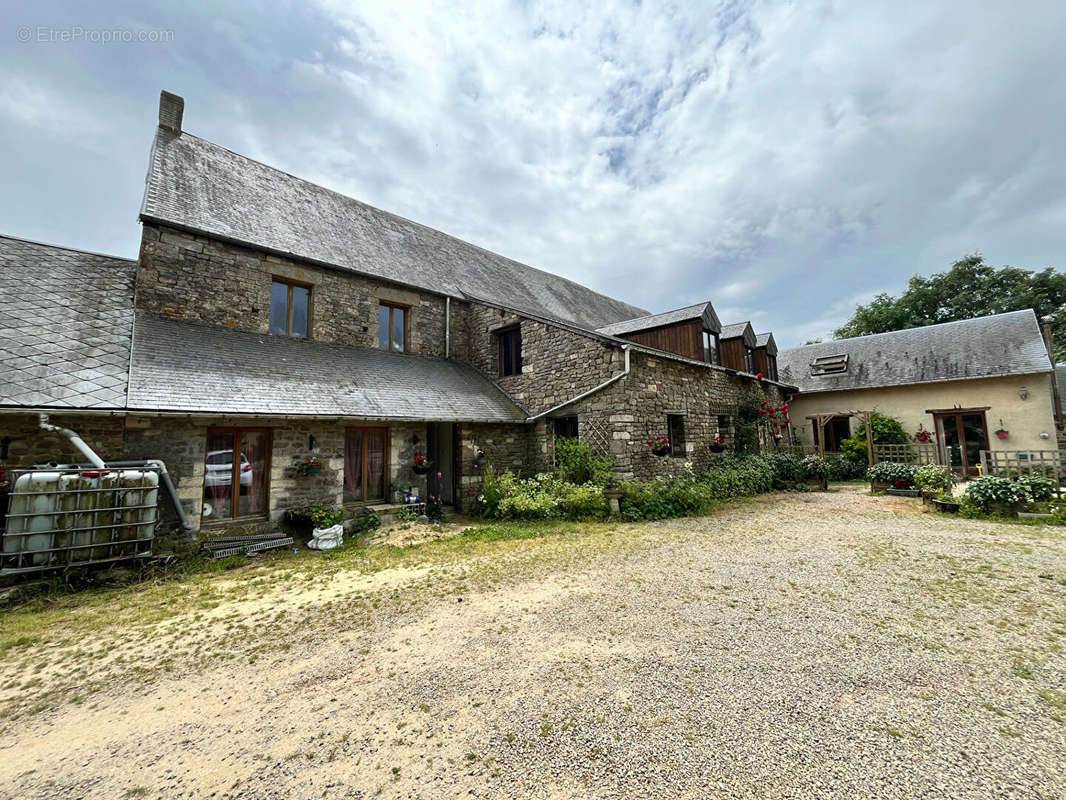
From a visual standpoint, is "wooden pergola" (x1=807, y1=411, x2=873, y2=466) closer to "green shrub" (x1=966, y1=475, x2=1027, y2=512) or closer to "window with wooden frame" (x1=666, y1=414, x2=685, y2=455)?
"green shrub" (x1=966, y1=475, x2=1027, y2=512)

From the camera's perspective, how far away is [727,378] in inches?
513

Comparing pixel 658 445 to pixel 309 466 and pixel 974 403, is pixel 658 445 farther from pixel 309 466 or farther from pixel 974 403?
pixel 974 403

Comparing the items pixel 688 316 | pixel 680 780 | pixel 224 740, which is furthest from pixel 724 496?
pixel 224 740

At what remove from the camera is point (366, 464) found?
847cm

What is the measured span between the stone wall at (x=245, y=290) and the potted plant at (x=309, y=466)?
3.28 metres

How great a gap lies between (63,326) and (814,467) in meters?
17.1

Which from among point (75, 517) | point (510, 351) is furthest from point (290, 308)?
point (75, 517)

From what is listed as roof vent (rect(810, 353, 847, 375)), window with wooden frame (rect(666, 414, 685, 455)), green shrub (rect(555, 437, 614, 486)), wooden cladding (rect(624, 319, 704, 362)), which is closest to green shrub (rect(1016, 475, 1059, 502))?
window with wooden frame (rect(666, 414, 685, 455))

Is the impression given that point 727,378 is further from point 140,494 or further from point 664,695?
point 140,494

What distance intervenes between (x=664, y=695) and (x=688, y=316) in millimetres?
10479

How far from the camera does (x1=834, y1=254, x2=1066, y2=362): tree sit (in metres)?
23.4

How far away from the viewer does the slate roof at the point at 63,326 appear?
557 cm

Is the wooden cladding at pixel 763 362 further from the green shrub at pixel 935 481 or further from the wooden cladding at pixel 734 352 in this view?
the green shrub at pixel 935 481

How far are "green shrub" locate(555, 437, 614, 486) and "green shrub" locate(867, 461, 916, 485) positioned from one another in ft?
26.9
